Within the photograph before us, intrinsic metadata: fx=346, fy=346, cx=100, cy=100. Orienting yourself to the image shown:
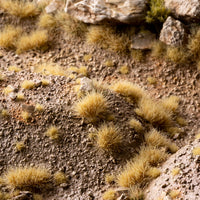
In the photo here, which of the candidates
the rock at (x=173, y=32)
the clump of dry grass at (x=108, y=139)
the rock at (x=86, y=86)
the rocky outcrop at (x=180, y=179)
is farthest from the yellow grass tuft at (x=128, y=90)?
the rocky outcrop at (x=180, y=179)

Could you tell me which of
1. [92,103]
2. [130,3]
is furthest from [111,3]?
[92,103]

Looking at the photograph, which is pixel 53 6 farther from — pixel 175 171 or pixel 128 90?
pixel 175 171

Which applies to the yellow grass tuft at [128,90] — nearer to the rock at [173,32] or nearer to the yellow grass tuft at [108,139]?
the yellow grass tuft at [108,139]

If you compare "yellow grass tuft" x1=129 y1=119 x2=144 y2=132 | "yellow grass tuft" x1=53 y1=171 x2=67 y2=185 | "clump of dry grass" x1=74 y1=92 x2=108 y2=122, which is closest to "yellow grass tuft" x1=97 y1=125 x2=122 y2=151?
"clump of dry grass" x1=74 y1=92 x2=108 y2=122

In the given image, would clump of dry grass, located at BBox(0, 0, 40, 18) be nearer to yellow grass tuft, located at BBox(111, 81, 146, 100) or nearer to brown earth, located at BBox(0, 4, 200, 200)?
brown earth, located at BBox(0, 4, 200, 200)

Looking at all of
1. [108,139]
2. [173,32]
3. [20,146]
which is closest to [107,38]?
[173,32]
